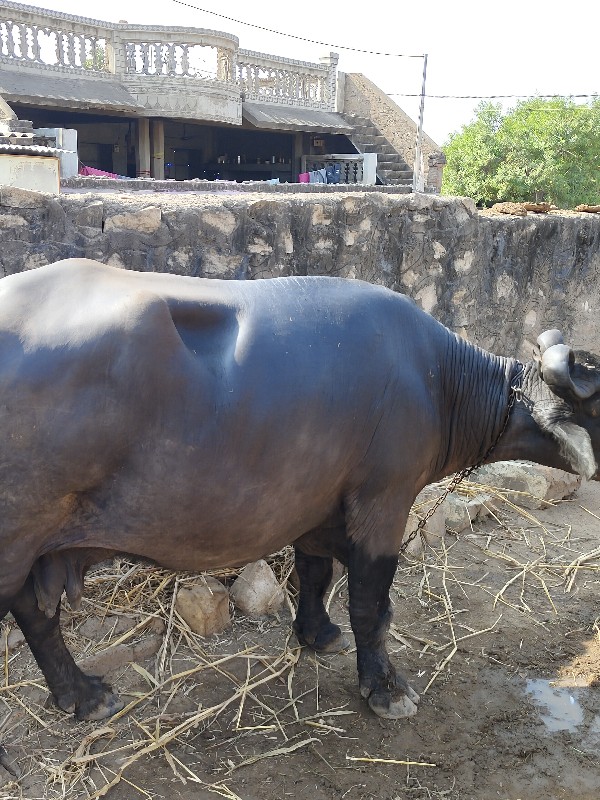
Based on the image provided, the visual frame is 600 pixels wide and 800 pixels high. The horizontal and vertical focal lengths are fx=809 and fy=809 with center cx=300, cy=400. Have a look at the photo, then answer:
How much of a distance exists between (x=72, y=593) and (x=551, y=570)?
2873 mm

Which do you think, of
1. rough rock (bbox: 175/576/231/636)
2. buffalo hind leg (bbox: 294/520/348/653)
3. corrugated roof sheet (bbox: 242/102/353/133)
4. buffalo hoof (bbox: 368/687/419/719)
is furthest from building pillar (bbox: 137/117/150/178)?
buffalo hoof (bbox: 368/687/419/719)

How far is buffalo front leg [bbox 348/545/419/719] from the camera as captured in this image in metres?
3.17

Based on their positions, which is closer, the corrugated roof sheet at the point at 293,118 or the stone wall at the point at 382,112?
the corrugated roof sheet at the point at 293,118

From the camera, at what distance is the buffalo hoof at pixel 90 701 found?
3104 millimetres

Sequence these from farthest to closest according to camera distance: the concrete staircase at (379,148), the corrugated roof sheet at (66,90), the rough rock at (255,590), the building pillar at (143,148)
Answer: the concrete staircase at (379,148), the building pillar at (143,148), the corrugated roof sheet at (66,90), the rough rock at (255,590)

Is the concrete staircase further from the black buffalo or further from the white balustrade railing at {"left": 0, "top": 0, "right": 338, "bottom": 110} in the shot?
the black buffalo

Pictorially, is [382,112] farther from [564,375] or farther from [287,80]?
[564,375]

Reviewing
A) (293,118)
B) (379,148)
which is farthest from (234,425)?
(379,148)

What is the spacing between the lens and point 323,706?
11.0 ft

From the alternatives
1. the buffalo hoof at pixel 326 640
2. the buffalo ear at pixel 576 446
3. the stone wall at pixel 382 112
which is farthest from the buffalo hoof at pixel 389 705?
the stone wall at pixel 382 112

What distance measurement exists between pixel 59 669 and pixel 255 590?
1.05 metres

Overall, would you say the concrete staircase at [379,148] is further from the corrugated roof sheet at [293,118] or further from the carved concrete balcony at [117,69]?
the carved concrete balcony at [117,69]

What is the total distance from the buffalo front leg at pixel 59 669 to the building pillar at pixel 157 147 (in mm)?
16158

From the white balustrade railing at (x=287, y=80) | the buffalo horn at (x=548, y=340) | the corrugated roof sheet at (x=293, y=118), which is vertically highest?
the white balustrade railing at (x=287, y=80)
